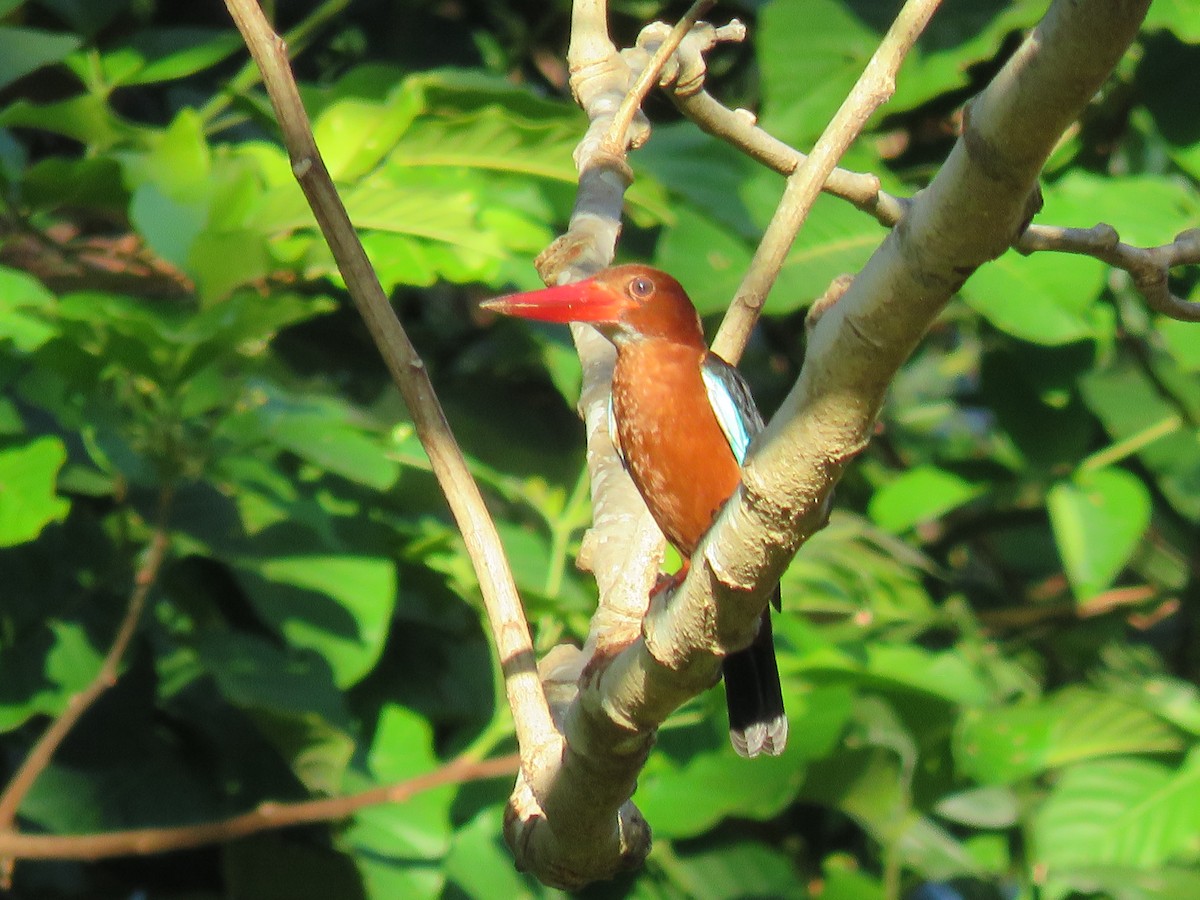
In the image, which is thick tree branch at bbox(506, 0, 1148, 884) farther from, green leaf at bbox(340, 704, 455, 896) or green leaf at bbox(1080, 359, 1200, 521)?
green leaf at bbox(1080, 359, 1200, 521)

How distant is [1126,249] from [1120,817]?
2129 millimetres

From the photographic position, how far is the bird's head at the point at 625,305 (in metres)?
2.20

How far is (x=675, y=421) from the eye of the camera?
2.29m

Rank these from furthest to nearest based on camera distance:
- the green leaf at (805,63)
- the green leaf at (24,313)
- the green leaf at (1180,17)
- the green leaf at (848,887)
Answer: the green leaf at (848,887) < the green leaf at (805,63) < the green leaf at (1180,17) < the green leaf at (24,313)

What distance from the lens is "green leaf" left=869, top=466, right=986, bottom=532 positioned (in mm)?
3406

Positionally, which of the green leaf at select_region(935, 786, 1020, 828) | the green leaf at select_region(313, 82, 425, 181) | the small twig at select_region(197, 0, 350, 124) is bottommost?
the green leaf at select_region(935, 786, 1020, 828)

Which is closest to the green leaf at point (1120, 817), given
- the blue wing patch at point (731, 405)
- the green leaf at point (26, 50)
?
the blue wing patch at point (731, 405)

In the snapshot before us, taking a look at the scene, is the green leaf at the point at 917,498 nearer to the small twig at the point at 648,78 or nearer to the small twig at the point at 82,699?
the small twig at the point at 648,78

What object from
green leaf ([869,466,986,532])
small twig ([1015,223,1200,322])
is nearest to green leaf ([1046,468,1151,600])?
green leaf ([869,466,986,532])

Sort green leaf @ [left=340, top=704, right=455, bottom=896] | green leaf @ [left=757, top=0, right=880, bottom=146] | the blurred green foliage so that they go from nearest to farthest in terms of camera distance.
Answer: the blurred green foliage, green leaf @ [left=340, top=704, right=455, bottom=896], green leaf @ [left=757, top=0, right=880, bottom=146]

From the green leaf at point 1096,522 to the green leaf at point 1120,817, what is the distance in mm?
420

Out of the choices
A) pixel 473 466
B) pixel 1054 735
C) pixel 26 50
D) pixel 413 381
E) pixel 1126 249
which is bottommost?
pixel 1054 735

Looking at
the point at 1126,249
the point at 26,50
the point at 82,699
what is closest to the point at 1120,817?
the point at 1126,249

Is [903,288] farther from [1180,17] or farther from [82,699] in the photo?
[1180,17]
